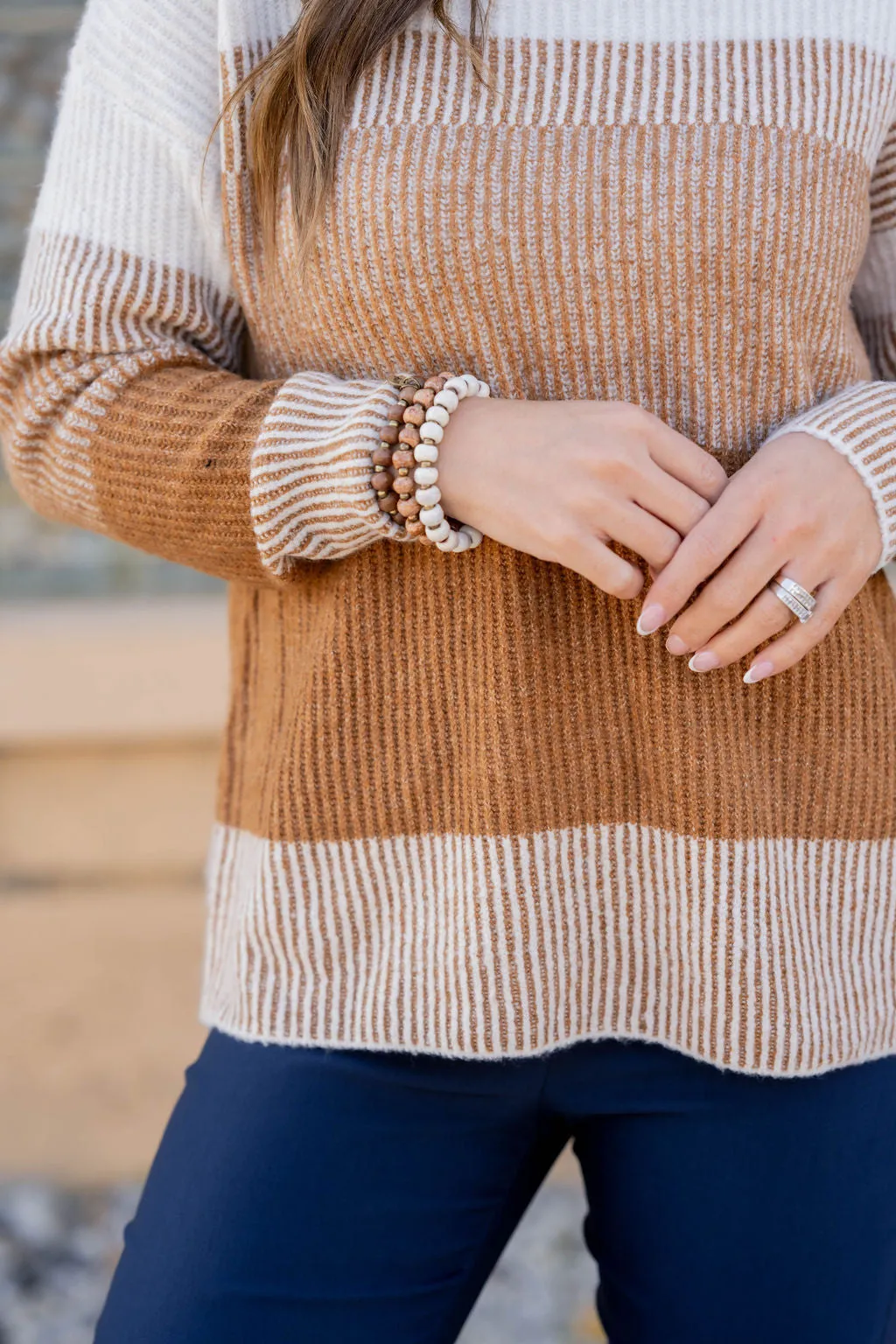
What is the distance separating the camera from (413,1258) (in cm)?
96

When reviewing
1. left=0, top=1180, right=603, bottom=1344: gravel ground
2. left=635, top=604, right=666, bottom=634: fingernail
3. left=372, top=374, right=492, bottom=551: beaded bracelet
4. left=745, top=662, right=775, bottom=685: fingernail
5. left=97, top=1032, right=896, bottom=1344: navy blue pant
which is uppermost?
left=372, top=374, right=492, bottom=551: beaded bracelet

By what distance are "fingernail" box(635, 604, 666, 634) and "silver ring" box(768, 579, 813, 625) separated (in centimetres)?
8

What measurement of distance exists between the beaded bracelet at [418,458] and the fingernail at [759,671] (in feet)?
0.73

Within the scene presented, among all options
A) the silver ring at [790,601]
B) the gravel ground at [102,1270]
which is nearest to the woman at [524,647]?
the silver ring at [790,601]

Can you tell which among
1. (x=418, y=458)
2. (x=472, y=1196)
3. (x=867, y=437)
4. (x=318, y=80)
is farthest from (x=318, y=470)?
(x=472, y=1196)

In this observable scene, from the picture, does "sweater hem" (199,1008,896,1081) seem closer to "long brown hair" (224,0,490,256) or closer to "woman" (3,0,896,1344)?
"woman" (3,0,896,1344)

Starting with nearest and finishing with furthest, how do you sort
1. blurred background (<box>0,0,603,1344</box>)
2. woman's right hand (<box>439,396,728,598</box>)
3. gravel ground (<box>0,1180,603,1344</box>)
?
1. woman's right hand (<box>439,396,728,598</box>)
2. gravel ground (<box>0,1180,603,1344</box>)
3. blurred background (<box>0,0,603,1344</box>)

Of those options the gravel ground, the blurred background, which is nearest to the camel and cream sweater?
the blurred background

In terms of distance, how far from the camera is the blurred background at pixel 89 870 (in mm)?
2223

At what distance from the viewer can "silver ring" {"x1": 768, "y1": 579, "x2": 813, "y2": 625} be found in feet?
2.84

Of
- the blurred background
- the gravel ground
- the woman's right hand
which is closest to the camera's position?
the woman's right hand

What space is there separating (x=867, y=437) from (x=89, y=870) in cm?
176

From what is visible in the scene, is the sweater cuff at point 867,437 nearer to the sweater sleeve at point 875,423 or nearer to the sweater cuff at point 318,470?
the sweater sleeve at point 875,423

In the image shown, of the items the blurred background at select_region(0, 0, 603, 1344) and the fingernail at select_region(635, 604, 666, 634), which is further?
the blurred background at select_region(0, 0, 603, 1344)
